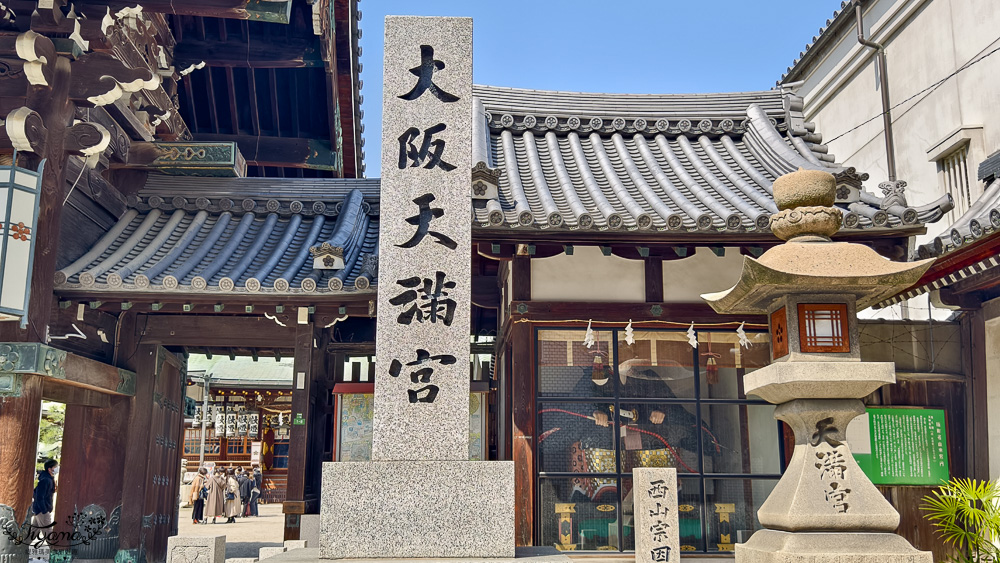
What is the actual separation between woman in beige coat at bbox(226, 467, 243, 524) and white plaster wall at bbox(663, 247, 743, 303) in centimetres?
1637

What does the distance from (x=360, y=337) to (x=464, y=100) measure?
5.15m

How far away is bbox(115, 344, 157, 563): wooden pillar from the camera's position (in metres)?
10.5

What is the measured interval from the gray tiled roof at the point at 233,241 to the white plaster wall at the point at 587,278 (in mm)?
1920

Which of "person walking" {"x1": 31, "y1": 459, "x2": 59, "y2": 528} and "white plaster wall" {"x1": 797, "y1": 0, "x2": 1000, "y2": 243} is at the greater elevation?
"white plaster wall" {"x1": 797, "y1": 0, "x2": 1000, "y2": 243}

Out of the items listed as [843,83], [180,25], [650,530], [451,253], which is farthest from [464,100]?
[843,83]

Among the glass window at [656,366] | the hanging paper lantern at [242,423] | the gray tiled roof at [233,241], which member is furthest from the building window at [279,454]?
the glass window at [656,366]

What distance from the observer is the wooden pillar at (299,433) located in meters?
10.0

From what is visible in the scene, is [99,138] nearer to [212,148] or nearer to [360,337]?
[212,148]

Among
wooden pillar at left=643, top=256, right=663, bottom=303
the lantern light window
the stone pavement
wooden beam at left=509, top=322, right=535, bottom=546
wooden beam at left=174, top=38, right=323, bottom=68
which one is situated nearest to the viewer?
the lantern light window

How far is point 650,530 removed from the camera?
8.35 m

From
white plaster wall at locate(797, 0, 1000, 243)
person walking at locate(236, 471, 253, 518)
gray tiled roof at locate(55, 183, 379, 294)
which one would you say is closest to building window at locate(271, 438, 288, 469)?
person walking at locate(236, 471, 253, 518)

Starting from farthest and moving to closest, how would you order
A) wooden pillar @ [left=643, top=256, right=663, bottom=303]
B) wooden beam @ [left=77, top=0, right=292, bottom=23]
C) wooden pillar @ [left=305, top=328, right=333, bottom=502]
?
wooden pillar @ [left=305, top=328, right=333, bottom=502] → wooden beam @ [left=77, top=0, right=292, bottom=23] → wooden pillar @ [left=643, top=256, right=663, bottom=303]

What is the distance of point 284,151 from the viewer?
1426cm

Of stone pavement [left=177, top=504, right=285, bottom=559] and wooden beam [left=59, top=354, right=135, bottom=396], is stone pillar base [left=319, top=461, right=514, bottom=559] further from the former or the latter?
stone pavement [left=177, top=504, right=285, bottom=559]
